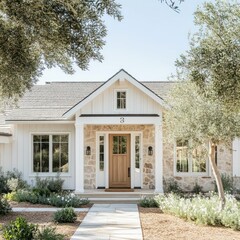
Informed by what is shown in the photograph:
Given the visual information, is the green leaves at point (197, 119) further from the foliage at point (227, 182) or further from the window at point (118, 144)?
the window at point (118, 144)

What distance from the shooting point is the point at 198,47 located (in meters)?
7.49

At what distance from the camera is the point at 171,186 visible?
692 inches

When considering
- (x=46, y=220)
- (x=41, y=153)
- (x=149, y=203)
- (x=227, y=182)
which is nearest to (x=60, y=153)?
(x=41, y=153)

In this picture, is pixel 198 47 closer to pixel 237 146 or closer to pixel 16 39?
pixel 16 39

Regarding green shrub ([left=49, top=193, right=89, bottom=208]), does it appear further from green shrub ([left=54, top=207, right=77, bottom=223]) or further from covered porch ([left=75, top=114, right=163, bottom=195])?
covered porch ([left=75, top=114, right=163, bottom=195])

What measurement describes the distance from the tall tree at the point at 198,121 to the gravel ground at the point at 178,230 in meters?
1.29

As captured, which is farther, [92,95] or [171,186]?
[171,186]

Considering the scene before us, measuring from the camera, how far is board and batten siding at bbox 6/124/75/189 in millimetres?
18438

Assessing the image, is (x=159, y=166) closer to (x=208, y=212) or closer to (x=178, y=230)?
(x=208, y=212)

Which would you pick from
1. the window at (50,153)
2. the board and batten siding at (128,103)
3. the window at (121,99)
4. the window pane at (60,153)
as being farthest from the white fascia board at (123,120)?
the window at (50,153)

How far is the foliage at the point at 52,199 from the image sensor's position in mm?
14141

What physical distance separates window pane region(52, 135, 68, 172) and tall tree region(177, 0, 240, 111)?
11817 millimetres

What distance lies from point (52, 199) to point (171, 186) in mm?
5515

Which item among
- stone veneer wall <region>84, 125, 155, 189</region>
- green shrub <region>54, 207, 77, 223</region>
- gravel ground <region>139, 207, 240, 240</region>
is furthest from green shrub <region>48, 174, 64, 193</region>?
green shrub <region>54, 207, 77, 223</region>
